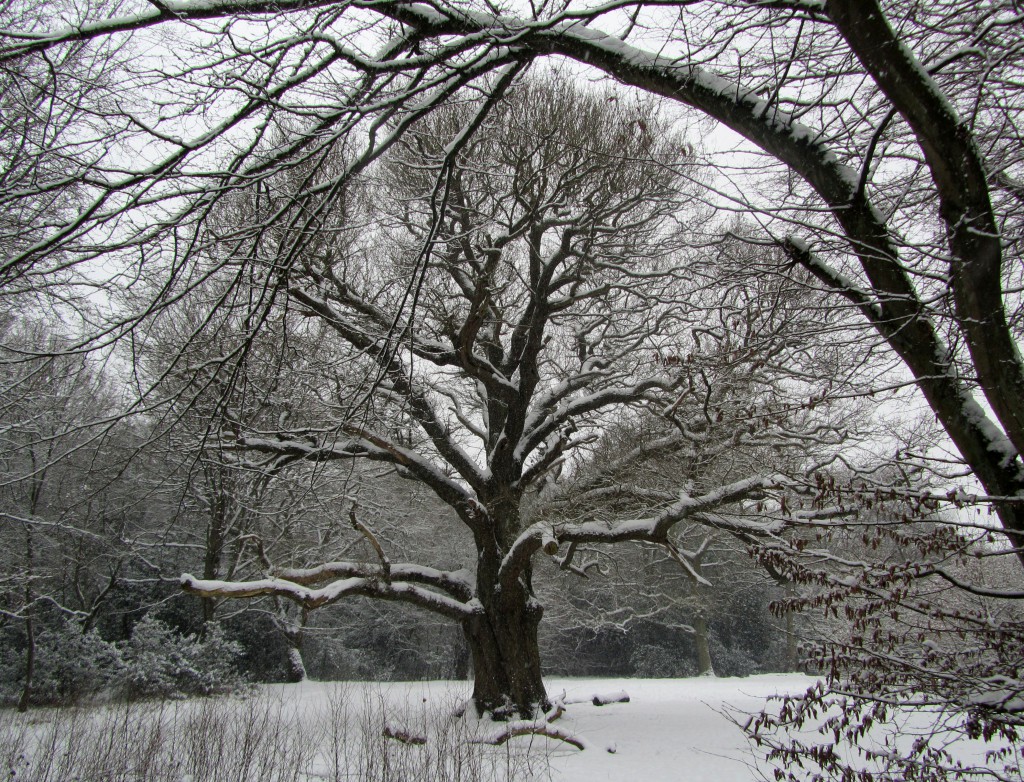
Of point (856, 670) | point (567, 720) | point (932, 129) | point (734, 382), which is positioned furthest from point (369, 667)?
point (932, 129)

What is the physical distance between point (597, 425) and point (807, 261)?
6.90 m

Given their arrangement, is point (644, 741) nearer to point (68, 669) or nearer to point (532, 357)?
point (532, 357)

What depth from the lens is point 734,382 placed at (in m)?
6.12

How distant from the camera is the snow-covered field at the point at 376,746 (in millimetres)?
5000

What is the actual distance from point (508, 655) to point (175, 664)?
7.85 meters

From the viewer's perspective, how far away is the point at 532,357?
9734mm

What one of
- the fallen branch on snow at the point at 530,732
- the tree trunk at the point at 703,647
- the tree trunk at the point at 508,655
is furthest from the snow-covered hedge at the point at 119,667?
the tree trunk at the point at 703,647

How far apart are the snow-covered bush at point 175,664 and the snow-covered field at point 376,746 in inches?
40.2

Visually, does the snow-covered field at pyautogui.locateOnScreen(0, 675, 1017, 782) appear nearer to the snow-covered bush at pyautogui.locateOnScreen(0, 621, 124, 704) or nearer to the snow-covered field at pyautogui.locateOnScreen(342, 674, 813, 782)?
the snow-covered field at pyautogui.locateOnScreen(342, 674, 813, 782)

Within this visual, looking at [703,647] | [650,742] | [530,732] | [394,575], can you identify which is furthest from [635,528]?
[703,647]

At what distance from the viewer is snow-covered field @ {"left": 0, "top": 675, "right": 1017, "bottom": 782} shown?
5000 mm

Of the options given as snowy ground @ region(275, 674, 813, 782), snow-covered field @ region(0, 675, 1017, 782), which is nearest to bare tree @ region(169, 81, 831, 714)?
snowy ground @ region(275, 674, 813, 782)

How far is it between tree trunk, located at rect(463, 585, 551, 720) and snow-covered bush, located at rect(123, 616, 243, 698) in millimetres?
6704

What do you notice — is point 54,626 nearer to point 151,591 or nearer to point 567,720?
point 151,591
